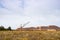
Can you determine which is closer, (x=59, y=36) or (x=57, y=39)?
(x=57, y=39)

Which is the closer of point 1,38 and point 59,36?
point 1,38

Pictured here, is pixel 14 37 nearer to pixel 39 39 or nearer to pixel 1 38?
pixel 1 38

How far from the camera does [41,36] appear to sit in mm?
17797

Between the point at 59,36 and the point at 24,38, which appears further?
the point at 59,36

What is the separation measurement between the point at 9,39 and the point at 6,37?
49 centimetres

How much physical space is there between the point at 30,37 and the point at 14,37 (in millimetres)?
1681

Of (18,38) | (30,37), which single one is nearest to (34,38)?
(30,37)

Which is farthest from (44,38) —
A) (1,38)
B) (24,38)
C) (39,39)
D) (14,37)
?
(1,38)

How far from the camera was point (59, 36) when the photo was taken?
1836 cm

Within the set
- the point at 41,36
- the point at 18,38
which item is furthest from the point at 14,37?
the point at 41,36

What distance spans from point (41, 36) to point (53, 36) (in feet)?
4.42


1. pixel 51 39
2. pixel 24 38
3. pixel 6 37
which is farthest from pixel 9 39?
pixel 51 39

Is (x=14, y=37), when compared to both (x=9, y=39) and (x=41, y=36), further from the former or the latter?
(x=41, y=36)

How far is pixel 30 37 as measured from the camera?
57.4ft
